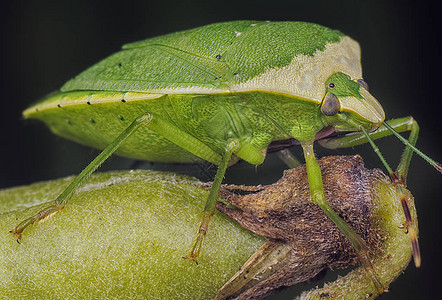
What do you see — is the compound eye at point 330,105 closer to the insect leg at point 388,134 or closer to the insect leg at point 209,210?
the insect leg at point 388,134

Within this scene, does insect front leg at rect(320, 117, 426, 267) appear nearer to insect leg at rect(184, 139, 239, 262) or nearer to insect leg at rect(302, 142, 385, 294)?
insect leg at rect(302, 142, 385, 294)

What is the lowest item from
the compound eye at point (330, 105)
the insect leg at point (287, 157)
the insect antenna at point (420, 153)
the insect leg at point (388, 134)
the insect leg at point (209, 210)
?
the insect leg at point (287, 157)

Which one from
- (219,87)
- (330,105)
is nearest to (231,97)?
(219,87)

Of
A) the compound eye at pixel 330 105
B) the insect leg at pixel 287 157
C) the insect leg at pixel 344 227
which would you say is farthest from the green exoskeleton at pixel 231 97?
the insect leg at pixel 344 227

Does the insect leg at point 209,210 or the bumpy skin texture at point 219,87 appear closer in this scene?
the insect leg at point 209,210

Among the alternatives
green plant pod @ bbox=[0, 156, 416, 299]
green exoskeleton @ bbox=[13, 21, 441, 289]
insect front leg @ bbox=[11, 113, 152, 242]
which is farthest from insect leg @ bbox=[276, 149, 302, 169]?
green plant pod @ bbox=[0, 156, 416, 299]

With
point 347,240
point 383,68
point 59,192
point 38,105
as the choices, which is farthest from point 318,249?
point 383,68
